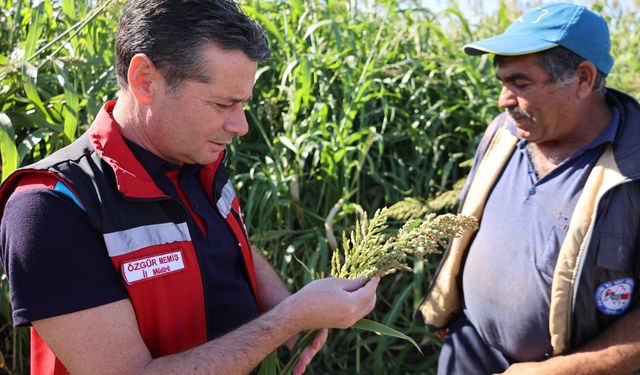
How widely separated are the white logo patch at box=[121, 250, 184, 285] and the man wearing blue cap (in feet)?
4.41

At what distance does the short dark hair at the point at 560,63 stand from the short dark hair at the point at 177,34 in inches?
52.6

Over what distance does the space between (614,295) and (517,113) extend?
0.75 m

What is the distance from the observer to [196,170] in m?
2.10

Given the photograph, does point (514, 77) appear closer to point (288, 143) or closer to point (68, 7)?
point (288, 143)

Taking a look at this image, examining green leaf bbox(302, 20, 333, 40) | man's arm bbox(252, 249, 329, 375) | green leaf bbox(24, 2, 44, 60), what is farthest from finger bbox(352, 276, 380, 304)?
green leaf bbox(302, 20, 333, 40)

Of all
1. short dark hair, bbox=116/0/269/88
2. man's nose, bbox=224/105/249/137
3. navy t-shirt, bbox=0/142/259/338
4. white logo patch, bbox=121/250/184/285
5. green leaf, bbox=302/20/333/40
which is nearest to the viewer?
navy t-shirt, bbox=0/142/259/338

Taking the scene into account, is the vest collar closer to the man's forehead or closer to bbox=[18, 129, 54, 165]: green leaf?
bbox=[18, 129, 54, 165]: green leaf

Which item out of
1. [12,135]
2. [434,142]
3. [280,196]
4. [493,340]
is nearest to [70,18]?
[12,135]

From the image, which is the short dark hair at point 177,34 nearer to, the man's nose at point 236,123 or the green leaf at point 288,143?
the man's nose at point 236,123

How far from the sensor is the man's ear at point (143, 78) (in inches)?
70.6

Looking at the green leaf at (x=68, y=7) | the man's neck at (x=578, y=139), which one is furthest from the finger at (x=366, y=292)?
the green leaf at (x=68, y=7)

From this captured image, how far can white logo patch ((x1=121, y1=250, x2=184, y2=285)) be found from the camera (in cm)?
169

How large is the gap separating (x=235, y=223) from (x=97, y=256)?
55 centimetres

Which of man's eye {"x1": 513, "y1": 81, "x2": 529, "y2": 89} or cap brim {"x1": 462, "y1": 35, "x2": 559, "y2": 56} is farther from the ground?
cap brim {"x1": 462, "y1": 35, "x2": 559, "y2": 56}
